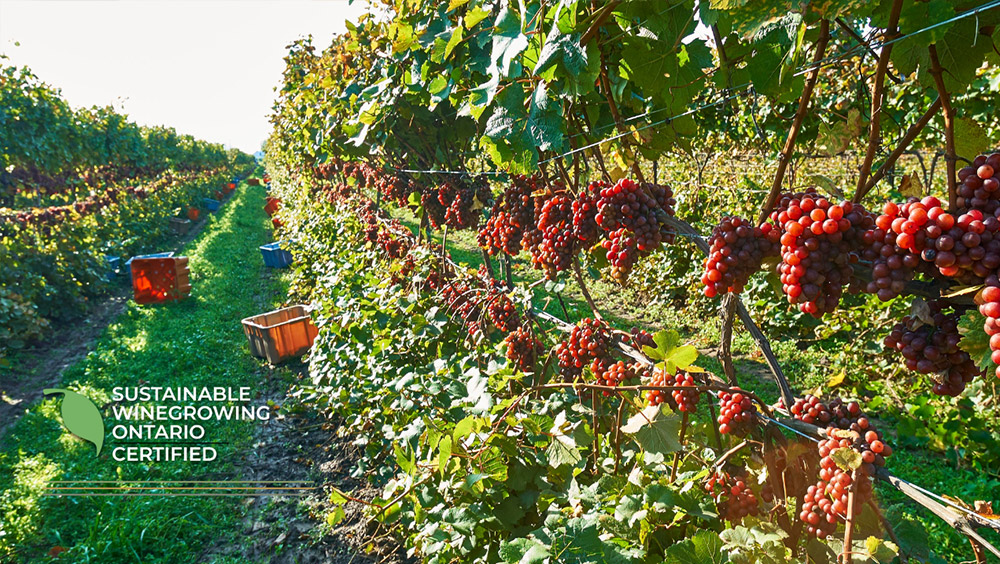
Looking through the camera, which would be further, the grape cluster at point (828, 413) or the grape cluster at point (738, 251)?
the grape cluster at point (828, 413)

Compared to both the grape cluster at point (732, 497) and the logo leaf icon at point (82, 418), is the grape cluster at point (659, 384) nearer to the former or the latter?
the grape cluster at point (732, 497)

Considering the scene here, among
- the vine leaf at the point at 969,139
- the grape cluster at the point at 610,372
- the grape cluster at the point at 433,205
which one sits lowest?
the grape cluster at the point at 610,372

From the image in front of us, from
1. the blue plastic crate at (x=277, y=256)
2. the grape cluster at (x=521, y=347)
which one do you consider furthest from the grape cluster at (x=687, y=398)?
the blue plastic crate at (x=277, y=256)

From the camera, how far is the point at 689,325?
6.92 metres

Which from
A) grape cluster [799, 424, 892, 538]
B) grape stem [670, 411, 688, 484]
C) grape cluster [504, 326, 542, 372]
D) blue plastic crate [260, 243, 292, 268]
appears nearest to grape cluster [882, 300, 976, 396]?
grape cluster [799, 424, 892, 538]

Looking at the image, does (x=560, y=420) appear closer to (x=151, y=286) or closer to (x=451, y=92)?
(x=451, y=92)

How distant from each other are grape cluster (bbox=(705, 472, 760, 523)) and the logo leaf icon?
519 cm

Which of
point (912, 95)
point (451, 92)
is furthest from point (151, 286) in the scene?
point (912, 95)

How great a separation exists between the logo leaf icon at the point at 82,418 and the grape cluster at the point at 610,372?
15.8 feet

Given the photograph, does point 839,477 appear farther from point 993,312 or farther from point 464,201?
point 464,201

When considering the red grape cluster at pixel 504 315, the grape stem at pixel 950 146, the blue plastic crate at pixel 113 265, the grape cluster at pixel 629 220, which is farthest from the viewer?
the blue plastic crate at pixel 113 265

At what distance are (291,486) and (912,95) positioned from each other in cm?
639

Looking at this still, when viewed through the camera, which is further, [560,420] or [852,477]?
[560,420]

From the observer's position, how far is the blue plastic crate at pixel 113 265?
10.00 metres
